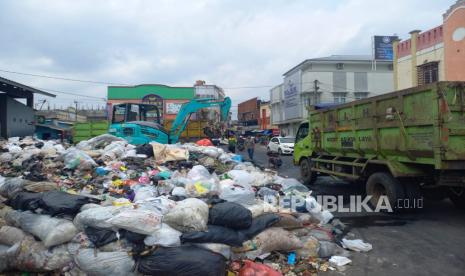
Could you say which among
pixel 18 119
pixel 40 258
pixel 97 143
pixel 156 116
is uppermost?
pixel 18 119

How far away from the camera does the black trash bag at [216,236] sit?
153 inches

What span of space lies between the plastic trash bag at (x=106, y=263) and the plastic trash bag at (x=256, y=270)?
112 centimetres

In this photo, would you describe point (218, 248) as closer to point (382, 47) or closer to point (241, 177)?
point (241, 177)

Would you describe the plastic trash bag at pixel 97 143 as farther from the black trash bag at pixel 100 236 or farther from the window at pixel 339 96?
the window at pixel 339 96

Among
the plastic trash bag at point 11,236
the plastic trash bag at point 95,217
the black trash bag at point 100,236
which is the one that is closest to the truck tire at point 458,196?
the plastic trash bag at point 95,217

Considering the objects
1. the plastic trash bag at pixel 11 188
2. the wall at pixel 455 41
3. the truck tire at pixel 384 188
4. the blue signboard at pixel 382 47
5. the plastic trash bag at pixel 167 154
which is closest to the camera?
the plastic trash bag at pixel 11 188

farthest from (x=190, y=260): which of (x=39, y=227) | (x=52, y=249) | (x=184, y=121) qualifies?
(x=184, y=121)

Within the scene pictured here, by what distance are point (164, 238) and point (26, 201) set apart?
1996mm

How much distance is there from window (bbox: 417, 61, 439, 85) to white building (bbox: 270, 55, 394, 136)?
18.0 metres

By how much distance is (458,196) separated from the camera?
6.93 metres

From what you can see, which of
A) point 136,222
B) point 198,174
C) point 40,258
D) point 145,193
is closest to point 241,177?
point 198,174

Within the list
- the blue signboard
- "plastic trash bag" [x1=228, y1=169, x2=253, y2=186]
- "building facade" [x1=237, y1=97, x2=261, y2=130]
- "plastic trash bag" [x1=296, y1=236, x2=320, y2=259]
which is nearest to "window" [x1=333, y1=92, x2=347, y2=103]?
the blue signboard

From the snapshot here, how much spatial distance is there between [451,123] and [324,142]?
384 centimetres

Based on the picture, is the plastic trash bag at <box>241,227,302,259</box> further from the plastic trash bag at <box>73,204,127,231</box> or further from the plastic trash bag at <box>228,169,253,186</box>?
the plastic trash bag at <box>228,169,253,186</box>
